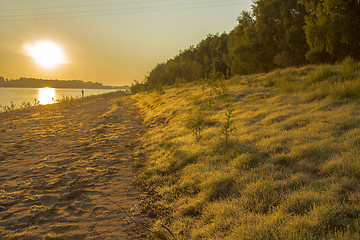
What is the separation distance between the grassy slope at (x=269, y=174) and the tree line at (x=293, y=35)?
439 inches

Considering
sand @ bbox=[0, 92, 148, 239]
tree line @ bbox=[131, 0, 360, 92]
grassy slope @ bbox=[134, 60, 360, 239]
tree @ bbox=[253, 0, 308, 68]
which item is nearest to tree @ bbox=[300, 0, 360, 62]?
tree line @ bbox=[131, 0, 360, 92]

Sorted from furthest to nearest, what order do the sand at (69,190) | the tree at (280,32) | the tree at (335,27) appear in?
the tree at (280,32)
the tree at (335,27)
the sand at (69,190)

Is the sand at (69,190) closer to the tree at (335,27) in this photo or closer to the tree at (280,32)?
the tree at (335,27)

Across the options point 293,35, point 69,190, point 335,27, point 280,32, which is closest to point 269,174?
point 69,190

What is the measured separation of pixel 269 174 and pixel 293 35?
101ft

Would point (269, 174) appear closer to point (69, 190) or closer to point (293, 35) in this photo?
point (69, 190)

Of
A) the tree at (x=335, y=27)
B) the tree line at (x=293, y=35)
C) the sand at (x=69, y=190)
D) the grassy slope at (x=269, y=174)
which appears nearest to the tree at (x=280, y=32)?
the tree line at (x=293, y=35)

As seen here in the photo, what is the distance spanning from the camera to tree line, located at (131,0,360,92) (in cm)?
2158

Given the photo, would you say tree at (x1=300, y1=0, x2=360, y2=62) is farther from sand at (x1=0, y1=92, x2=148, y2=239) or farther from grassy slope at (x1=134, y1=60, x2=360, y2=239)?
sand at (x1=0, y1=92, x2=148, y2=239)

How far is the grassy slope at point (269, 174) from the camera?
119 inches

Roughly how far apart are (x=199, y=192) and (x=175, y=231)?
3.52 ft

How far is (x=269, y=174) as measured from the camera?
169 inches

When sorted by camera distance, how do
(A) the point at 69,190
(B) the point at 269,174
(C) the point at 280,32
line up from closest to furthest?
(B) the point at 269,174, (A) the point at 69,190, (C) the point at 280,32

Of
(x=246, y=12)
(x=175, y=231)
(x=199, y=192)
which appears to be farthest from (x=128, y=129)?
(x=246, y=12)
